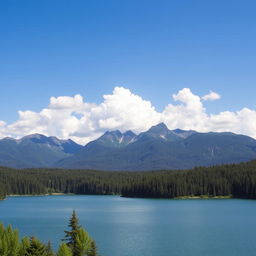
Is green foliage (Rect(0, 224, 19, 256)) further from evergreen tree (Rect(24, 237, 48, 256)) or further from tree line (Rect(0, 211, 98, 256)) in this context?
evergreen tree (Rect(24, 237, 48, 256))

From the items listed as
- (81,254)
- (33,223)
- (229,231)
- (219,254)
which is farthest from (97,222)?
(81,254)

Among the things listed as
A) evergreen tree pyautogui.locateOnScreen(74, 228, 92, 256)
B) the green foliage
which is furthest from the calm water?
the green foliage

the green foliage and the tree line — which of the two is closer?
the tree line

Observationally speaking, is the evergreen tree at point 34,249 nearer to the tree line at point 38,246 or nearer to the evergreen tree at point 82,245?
the tree line at point 38,246

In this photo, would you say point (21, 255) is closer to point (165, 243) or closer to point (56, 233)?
point (165, 243)

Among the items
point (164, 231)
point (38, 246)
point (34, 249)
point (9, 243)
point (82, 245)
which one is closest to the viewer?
point (34, 249)

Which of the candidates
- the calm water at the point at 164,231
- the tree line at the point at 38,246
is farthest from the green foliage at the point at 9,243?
the calm water at the point at 164,231

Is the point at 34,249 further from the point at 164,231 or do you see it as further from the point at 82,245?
the point at 164,231

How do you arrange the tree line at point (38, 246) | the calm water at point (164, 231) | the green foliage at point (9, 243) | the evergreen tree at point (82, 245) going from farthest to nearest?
1. the calm water at point (164, 231)
2. the evergreen tree at point (82, 245)
3. the green foliage at point (9, 243)
4. the tree line at point (38, 246)

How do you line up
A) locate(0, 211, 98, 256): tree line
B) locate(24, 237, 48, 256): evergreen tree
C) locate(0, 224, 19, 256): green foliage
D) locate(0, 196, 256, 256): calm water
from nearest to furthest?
locate(24, 237, 48, 256): evergreen tree
locate(0, 211, 98, 256): tree line
locate(0, 224, 19, 256): green foliage
locate(0, 196, 256, 256): calm water

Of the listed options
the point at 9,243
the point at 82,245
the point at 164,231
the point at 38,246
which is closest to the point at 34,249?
the point at 38,246

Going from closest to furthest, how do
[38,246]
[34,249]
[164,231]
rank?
[34,249] → [38,246] → [164,231]

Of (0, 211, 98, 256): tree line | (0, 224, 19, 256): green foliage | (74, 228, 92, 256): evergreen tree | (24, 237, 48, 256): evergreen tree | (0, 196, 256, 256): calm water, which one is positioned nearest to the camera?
(24, 237, 48, 256): evergreen tree

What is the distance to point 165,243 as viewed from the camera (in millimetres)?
83125
